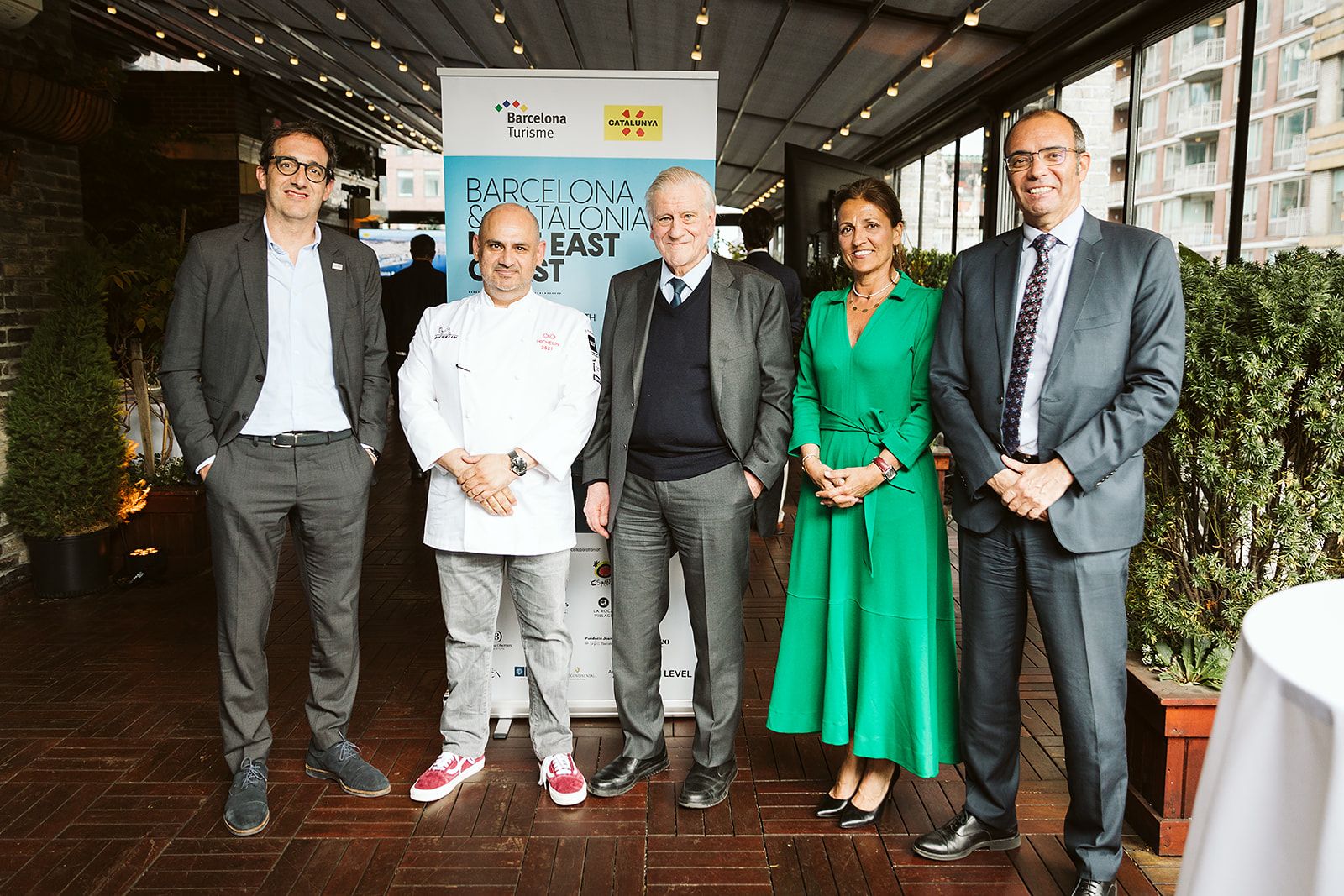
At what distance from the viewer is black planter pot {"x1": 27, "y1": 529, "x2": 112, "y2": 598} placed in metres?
5.36

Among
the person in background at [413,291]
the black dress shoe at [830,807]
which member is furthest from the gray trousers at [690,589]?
the person in background at [413,291]

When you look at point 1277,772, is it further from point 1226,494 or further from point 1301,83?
point 1301,83

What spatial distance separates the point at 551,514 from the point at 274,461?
2.78ft

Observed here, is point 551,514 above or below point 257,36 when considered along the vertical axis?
below

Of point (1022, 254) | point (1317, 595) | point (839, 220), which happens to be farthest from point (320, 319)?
point (1317, 595)

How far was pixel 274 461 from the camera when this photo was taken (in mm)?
3096

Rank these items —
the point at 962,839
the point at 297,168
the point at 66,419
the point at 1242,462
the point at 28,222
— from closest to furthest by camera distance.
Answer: the point at 1242,462 → the point at 962,839 → the point at 297,168 → the point at 66,419 → the point at 28,222

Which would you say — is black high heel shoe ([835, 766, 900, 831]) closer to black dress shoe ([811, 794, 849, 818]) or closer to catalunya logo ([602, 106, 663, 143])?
black dress shoe ([811, 794, 849, 818])

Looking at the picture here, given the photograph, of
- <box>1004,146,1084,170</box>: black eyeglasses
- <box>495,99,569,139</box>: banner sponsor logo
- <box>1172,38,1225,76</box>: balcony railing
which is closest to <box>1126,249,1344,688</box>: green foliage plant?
<box>1004,146,1084,170</box>: black eyeglasses

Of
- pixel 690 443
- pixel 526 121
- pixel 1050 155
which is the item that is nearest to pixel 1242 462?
pixel 1050 155

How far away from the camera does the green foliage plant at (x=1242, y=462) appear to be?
106 inches

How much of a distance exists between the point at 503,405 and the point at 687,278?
68 cm

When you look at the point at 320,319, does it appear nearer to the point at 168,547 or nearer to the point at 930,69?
the point at 168,547

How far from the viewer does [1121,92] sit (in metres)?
7.17
